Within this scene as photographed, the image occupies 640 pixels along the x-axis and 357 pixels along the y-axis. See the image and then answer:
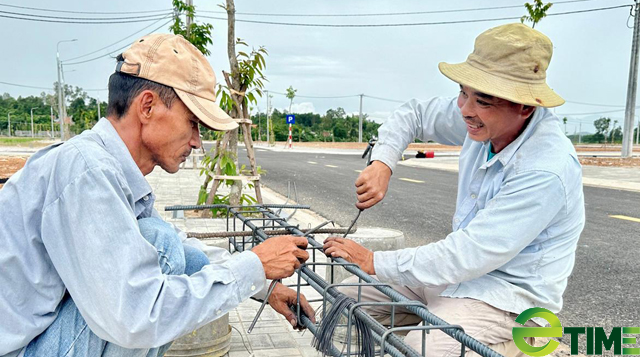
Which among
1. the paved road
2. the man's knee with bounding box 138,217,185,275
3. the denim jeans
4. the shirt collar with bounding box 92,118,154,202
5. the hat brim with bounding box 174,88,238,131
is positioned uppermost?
the hat brim with bounding box 174,88,238,131

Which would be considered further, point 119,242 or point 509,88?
point 509,88

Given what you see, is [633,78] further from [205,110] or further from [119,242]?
[119,242]

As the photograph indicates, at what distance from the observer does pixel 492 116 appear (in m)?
2.13

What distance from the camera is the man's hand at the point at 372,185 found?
8.27ft

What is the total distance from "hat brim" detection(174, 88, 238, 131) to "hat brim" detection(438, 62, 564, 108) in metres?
0.87

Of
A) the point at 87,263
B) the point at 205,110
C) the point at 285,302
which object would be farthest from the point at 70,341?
the point at 285,302

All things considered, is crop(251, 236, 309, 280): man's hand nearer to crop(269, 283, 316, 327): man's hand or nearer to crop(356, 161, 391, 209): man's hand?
crop(269, 283, 316, 327): man's hand

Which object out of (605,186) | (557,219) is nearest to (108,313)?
(557,219)

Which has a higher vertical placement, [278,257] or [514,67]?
[514,67]

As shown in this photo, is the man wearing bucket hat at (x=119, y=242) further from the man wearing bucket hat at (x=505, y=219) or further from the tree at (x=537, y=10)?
the tree at (x=537, y=10)

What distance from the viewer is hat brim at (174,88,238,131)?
1.78 meters

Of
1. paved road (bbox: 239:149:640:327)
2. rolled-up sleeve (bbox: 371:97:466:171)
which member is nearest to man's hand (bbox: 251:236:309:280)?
rolled-up sleeve (bbox: 371:97:466:171)

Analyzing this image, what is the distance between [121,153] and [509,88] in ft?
4.39

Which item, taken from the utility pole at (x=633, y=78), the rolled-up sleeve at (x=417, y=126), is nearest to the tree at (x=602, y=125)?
the utility pole at (x=633, y=78)
